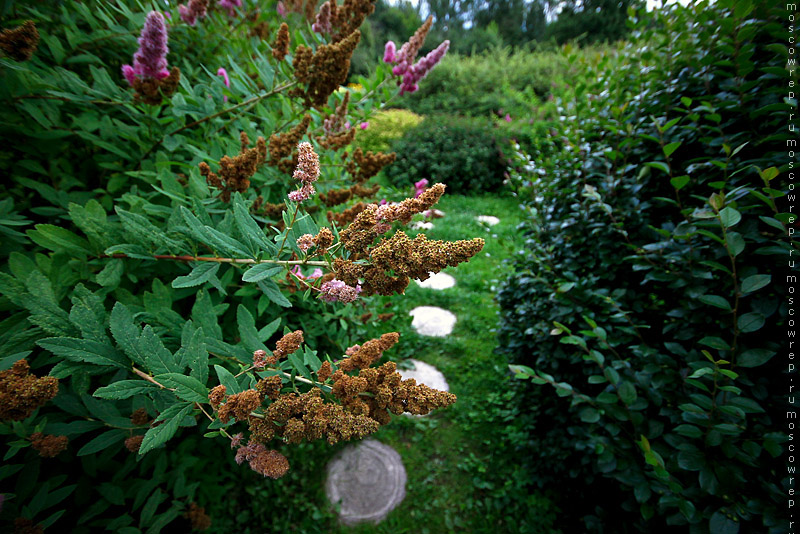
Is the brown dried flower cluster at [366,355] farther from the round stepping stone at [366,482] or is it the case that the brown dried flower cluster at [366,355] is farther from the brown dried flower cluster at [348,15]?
the round stepping stone at [366,482]

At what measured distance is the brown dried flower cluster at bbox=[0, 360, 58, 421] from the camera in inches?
24.8

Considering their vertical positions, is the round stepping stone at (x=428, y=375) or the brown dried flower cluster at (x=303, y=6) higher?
the brown dried flower cluster at (x=303, y=6)

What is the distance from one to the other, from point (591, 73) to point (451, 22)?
45414 millimetres

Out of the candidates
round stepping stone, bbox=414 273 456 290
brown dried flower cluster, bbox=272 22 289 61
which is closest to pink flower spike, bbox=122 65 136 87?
brown dried flower cluster, bbox=272 22 289 61

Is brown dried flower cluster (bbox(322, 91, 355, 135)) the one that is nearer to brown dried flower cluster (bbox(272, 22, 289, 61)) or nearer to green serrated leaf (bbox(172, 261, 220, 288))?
brown dried flower cluster (bbox(272, 22, 289, 61))

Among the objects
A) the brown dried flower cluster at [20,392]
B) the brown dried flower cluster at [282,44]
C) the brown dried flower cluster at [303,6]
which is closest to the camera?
the brown dried flower cluster at [20,392]

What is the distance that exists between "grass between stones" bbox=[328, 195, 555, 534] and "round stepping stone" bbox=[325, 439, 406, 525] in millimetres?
50

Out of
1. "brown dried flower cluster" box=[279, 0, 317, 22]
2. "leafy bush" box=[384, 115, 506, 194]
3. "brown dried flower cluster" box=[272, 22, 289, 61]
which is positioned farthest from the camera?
"leafy bush" box=[384, 115, 506, 194]

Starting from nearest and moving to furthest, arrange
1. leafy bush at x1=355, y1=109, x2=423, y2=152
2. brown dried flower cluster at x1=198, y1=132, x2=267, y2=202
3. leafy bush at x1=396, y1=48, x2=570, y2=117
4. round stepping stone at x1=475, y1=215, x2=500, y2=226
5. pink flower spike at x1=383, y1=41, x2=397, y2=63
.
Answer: brown dried flower cluster at x1=198, y1=132, x2=267, y2=202, pink flower spike at x1=383, y1=41, x2=397, y2=63, round stepping stone at x1=475, y1=215, x2=500, y2=226, leafy bush at x1=355, y1=109, x2=423, y2=152, leafy bush at x1=396, y1=48, x2=570, y2=117

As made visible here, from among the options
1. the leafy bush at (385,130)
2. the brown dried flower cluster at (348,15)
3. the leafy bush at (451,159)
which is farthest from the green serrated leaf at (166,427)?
the leafy bush at (385,130)

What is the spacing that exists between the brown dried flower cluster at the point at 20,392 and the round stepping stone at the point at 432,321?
9.49ft

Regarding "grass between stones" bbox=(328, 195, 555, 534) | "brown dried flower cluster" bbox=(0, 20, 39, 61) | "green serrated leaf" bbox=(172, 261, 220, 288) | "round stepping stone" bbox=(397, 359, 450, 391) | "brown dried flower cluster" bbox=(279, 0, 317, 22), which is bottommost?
"grass between stones" bbox=(328, 195, 555, 534)

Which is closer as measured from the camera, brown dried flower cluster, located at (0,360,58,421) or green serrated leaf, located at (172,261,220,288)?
brown dried flower cluster, located at (0,360,58,421)

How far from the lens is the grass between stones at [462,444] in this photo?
6.45 ft
